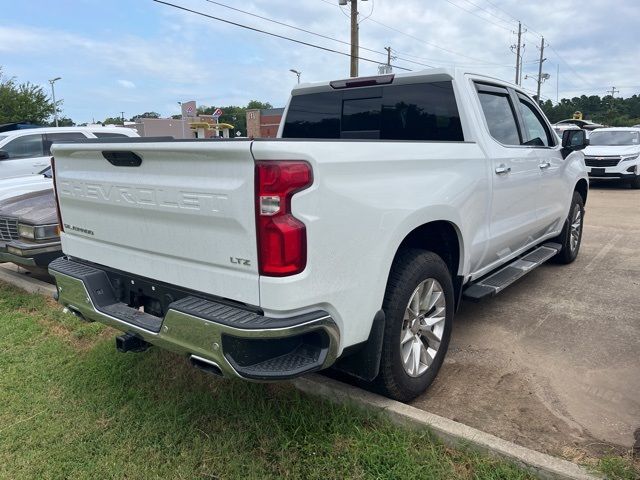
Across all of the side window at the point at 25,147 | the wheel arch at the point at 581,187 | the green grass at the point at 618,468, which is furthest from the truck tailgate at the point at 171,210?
the side window at the point at 25,147

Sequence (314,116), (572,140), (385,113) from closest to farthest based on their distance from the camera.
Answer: (385,113)
(314,116)
(572,140)

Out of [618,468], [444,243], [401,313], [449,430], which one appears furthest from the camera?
[444,243]

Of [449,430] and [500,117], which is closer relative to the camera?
[449,430]

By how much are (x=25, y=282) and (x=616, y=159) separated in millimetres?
14134

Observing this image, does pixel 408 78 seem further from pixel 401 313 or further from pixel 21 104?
pixel 21 104

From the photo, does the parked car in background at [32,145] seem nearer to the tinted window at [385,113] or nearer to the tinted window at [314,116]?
the tinted window at [314,116]

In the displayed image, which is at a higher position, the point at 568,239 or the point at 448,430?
the point at 568,239

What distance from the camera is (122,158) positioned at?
2727 mm

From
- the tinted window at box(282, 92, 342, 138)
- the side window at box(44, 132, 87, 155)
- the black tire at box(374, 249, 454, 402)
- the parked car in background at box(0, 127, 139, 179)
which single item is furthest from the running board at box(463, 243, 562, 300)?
the side window at box(44, 132, 87, 155)

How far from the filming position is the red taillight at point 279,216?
2.15 m

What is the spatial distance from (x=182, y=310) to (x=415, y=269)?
129 cm

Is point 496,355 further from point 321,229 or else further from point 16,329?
point 16,329

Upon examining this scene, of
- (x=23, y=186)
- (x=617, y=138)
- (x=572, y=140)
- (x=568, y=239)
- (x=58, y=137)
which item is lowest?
(x=568, y=239)

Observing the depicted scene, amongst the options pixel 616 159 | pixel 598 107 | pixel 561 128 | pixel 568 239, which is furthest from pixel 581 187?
pixel 598 107
